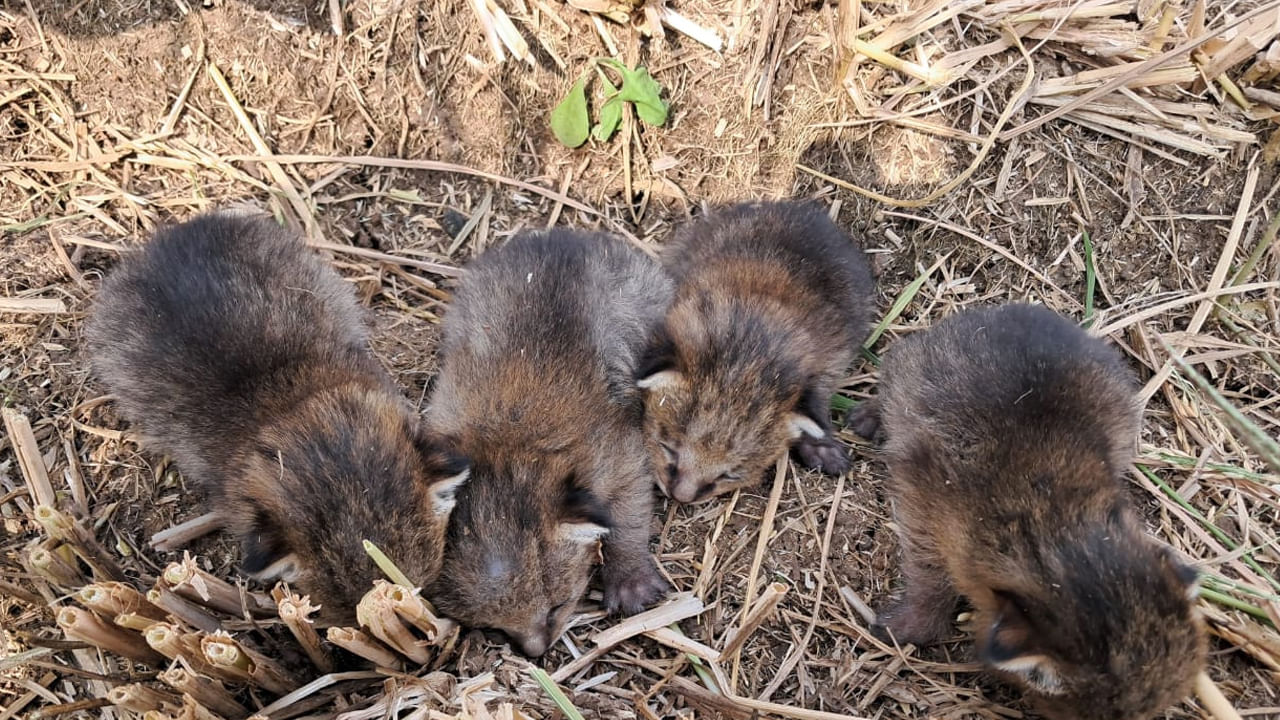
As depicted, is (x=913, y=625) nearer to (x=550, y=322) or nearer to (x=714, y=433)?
(x=714, y=433)

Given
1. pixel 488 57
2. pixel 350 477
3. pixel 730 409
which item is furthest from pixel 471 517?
pixel 488 57

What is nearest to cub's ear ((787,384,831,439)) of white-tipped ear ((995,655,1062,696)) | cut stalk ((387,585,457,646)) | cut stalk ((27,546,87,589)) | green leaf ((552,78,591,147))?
white-tipped ear ((995,655,1062,696))

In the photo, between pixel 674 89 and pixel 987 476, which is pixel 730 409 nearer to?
pixel 987 476

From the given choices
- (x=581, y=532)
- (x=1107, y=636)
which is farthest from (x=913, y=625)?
(x=581, y=532)

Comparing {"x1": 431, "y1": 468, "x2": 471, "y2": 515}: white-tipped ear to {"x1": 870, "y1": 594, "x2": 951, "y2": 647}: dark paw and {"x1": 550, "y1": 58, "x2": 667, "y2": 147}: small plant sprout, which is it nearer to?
{"x1": 870, "y1": 594, "x2": 951, "y2": 647}: dark paw

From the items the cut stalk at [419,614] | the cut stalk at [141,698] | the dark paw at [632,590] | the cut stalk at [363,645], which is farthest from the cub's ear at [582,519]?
the cut stalk at [141,698]

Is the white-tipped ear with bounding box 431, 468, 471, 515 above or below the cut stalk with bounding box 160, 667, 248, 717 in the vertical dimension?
above
